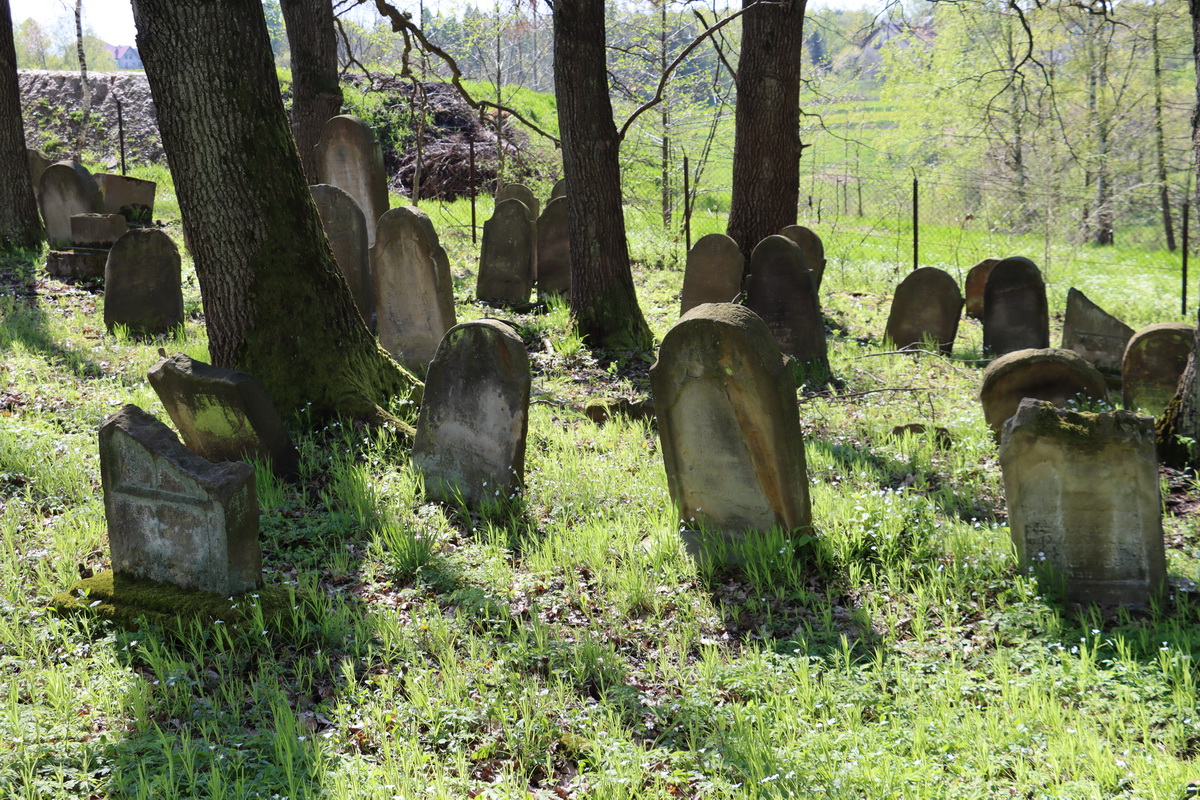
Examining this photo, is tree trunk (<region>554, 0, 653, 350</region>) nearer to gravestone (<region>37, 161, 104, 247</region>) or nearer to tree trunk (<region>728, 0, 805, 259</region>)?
tree trunk (<region>728, 0, 805, 259</region>)

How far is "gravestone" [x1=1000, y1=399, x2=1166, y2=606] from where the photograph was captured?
13.3 ft

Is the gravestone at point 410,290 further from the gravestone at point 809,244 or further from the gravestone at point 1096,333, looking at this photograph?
the gravestone at point 1096,333

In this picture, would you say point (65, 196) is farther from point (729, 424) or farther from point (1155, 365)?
point (1155, 365)

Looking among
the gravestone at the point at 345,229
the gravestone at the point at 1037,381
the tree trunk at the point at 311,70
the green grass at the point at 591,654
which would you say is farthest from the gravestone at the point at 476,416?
the tree trunk at the point at 311,70

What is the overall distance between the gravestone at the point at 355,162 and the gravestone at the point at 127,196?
13.8 feet

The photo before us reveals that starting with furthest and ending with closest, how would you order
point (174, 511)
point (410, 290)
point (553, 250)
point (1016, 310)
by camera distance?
1. point (553, 250)
2. point (1016, 310)
3. point (410, 290)
4. point (174, 511)

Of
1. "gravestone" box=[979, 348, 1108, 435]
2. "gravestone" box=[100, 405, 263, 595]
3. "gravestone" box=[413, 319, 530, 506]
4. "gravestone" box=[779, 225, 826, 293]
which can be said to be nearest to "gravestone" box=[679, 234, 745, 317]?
"gravestone" box=[779, 225, 826, 293]

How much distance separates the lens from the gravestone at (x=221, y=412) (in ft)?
17.7

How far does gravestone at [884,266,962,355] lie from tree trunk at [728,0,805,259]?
209 cm

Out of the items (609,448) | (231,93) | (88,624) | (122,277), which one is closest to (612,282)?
(609,448)

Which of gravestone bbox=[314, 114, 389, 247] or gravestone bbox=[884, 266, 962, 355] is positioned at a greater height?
gravestone bbox=[314, 114, 389, 247]

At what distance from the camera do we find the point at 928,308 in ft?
32.6

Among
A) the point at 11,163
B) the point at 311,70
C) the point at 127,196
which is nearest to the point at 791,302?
the point at 311,70

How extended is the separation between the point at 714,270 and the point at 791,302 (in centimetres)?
171
